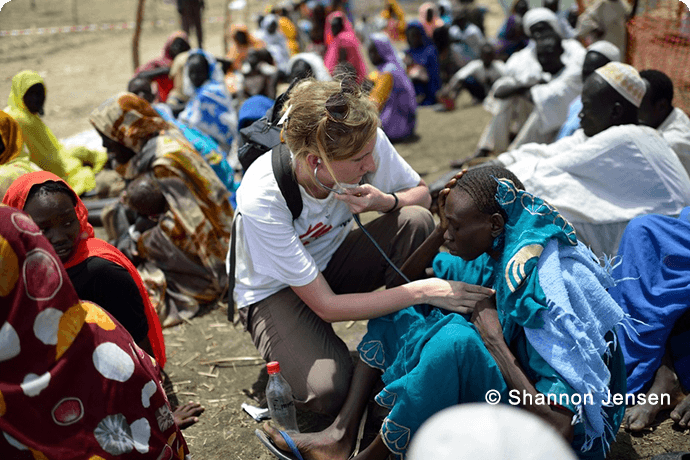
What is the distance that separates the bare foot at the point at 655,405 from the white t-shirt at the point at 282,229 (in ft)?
4.88

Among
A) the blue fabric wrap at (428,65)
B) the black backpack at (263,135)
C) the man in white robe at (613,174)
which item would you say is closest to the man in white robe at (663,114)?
the man in white robe at (613,174)

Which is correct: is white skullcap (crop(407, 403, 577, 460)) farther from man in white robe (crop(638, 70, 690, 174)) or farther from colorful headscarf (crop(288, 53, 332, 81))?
colorful headscarf (crop(288, 53, 332, 81))

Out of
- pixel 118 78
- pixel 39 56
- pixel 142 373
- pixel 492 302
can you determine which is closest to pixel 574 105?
pixel 492 302

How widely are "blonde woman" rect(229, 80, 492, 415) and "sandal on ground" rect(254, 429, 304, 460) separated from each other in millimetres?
191

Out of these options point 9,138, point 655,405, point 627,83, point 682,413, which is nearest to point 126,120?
point 9,138

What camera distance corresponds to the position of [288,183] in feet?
9.11

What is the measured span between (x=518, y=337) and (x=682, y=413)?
915 mm

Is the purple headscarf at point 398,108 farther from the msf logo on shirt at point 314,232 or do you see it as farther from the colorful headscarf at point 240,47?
the msf logo on shirt at point 314,232

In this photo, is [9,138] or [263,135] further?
[9,138]

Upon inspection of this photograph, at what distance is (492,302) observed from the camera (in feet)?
7.81

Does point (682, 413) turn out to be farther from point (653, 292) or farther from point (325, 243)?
point (325, 243)

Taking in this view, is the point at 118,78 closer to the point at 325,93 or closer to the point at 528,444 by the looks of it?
the point at 325,93

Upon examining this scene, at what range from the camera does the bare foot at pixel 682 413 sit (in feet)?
8.35

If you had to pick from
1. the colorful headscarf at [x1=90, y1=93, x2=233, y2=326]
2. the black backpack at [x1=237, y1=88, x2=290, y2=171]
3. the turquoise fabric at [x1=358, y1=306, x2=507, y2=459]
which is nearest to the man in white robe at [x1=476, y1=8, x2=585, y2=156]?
the colorful headscarf at [x1=90, y1=93, x2=233, y2=326]
